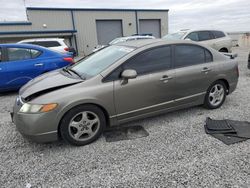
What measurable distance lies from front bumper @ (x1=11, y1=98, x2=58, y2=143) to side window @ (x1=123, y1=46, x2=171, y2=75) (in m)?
1.36

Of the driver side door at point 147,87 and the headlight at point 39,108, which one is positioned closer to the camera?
the headlight at point 39,108

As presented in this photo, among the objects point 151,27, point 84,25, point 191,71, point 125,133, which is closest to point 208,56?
point 191,71

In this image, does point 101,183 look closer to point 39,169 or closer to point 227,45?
point 39,169

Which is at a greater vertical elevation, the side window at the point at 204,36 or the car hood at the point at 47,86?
the side window at the point at 204,36

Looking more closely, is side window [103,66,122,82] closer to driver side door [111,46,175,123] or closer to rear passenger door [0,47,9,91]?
driver side door [111,46,175,123]

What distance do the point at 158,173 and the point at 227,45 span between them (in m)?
9.60

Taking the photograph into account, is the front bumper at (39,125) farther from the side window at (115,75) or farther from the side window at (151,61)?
the side window at (151,61)

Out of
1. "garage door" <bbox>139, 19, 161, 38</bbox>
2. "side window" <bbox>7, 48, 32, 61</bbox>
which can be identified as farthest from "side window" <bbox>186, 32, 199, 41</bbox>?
"garage door" <bbox>139, 19, 161, 38</bbox>

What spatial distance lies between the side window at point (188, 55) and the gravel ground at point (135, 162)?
1144 millimetres

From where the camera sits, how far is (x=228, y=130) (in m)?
3.34

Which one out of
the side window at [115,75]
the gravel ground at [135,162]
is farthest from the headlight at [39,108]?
the side window at [115,75]

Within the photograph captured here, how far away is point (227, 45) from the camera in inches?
399

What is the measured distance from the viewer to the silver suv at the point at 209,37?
922 centimetres

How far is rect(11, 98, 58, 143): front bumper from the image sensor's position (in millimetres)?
2736
